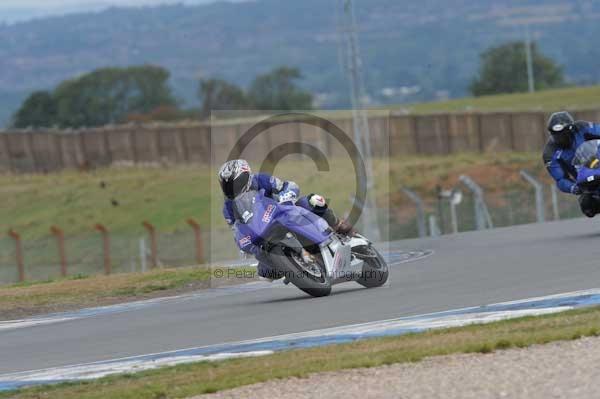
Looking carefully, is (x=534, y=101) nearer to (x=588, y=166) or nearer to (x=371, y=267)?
(x=588, y=166)

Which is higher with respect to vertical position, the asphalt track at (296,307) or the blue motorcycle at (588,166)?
the blue motorcycle at (588,166)

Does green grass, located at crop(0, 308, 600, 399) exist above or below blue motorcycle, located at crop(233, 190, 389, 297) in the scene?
below

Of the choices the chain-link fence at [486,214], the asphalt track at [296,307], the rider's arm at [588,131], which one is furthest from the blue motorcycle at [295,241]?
the chain-link fence at [486,214]

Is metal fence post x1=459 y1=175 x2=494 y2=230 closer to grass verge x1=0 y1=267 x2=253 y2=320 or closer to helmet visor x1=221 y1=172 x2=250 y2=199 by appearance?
grass verge x1=0 y1=267 x2=253 y2=320

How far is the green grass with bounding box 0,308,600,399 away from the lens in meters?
9.84

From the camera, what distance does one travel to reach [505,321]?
37.2ft

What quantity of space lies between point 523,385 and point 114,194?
2056 inches

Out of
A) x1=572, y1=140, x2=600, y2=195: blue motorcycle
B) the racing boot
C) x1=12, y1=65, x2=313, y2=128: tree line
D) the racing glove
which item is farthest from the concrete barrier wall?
the racing glove

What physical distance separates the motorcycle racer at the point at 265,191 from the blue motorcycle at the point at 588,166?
456cm

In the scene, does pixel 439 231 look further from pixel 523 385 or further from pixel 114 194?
pixel 114 194

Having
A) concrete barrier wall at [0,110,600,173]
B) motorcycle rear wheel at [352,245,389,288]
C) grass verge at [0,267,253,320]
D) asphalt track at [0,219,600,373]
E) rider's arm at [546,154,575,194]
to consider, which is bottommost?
concrete barrier wall at [0,110,600,173]

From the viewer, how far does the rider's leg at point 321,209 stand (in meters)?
14.4

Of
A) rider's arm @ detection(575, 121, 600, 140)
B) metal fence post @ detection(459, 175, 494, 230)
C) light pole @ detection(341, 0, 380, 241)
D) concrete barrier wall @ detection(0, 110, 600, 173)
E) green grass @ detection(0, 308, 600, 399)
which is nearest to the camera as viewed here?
green grass @ detection(0, 308, 600, 399)

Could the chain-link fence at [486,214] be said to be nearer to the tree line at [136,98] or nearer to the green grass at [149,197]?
the green grass at [149,197]
